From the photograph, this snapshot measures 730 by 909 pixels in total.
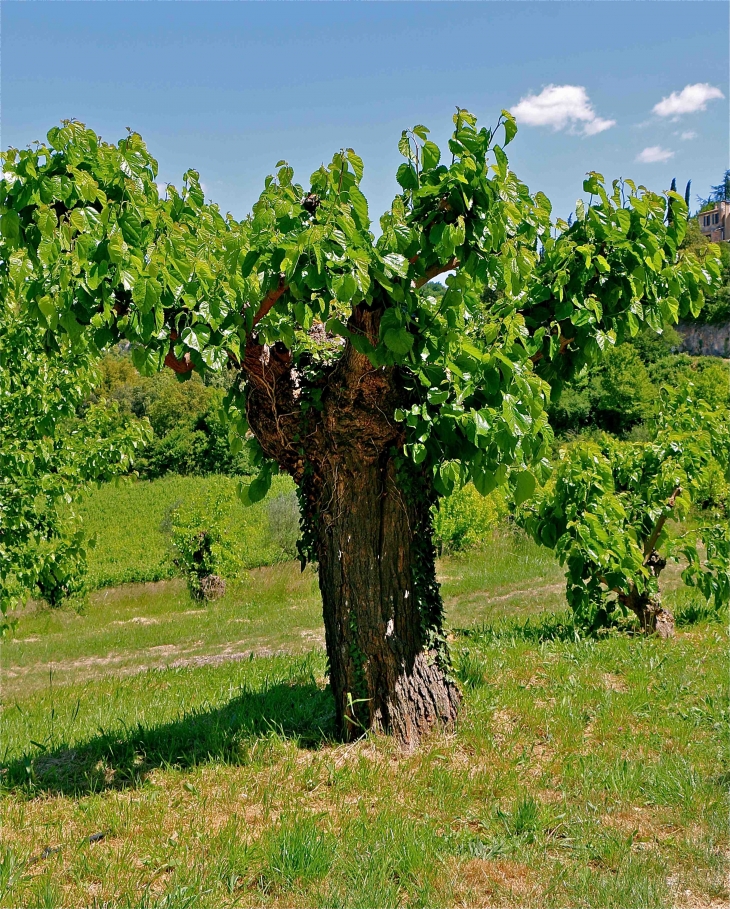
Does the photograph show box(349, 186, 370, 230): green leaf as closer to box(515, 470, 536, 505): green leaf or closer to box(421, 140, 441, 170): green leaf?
box(421, 140, 441, 170): green leaf

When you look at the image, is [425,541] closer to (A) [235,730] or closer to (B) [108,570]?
(A) [235,730]

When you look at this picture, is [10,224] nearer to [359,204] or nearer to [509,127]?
[359,204]

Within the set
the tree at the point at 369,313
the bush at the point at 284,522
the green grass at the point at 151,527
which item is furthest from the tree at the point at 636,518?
the bush at the point at 284,522

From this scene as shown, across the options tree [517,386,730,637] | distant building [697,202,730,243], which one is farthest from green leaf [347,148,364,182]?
distant building [697,202,730,243]

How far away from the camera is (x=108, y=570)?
90.9ft

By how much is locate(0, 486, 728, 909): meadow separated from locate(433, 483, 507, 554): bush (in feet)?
50.6

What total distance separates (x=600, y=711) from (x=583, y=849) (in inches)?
60.4

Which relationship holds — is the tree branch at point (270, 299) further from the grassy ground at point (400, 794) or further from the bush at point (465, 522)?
the bush at point (465, 522)

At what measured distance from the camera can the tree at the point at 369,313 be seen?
11.0 feet

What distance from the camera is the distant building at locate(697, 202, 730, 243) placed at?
82.1 metres

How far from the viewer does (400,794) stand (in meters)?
3.70

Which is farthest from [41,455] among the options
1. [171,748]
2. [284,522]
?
[284,522]

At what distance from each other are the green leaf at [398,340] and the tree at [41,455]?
5.53 meters

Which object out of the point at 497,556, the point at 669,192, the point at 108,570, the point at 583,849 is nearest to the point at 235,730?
the point at 583,849
